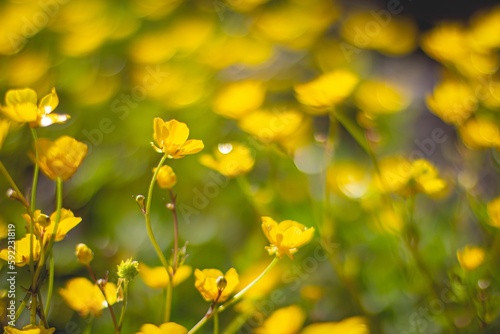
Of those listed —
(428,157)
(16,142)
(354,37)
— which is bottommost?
(428,157)

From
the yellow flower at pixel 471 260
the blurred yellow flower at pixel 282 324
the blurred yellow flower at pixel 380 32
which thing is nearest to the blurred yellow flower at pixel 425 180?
the yellow flower at pixel 471 260

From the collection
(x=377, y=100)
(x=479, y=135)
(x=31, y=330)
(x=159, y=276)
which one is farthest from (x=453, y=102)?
(x=31, y=330)

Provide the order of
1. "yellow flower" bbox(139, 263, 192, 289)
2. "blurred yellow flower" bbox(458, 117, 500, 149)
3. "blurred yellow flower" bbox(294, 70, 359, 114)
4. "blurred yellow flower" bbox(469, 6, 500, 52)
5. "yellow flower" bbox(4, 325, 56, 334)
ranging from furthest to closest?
1. "blurred yellow flower" bbox(469, 6, 500, 52)
2. "blurred yellow flower" bbox(458, 117, 500, 149)
3. "blurred yellow flower" bbox(294, 70, 359, 114)
4. "yellow flower" bbox(139, 263, 192, 289)
5. "yellow flower" bbox(4, 325, 56, 334)

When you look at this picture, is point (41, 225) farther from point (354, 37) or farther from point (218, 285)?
point (354, 37)

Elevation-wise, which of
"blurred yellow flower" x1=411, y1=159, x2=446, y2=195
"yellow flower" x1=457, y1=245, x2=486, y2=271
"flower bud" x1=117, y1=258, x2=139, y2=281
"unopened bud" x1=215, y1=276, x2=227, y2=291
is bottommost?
"yellow flower" x1=457, y1=245, x2=486, y2=271

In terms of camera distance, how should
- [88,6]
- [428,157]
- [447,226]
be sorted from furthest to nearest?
[88,6] < [428,157] < [447,226]

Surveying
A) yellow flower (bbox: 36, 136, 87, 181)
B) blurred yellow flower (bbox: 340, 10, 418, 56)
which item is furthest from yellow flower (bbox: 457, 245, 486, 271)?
blurred yellow flower (bbox: 340, 10, 418, 56)

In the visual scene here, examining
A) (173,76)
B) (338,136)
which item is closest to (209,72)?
(173,76)

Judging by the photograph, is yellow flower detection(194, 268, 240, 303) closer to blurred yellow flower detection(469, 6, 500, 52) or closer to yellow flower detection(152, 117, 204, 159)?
yellow flower detection(152, 117, 204, 159)
